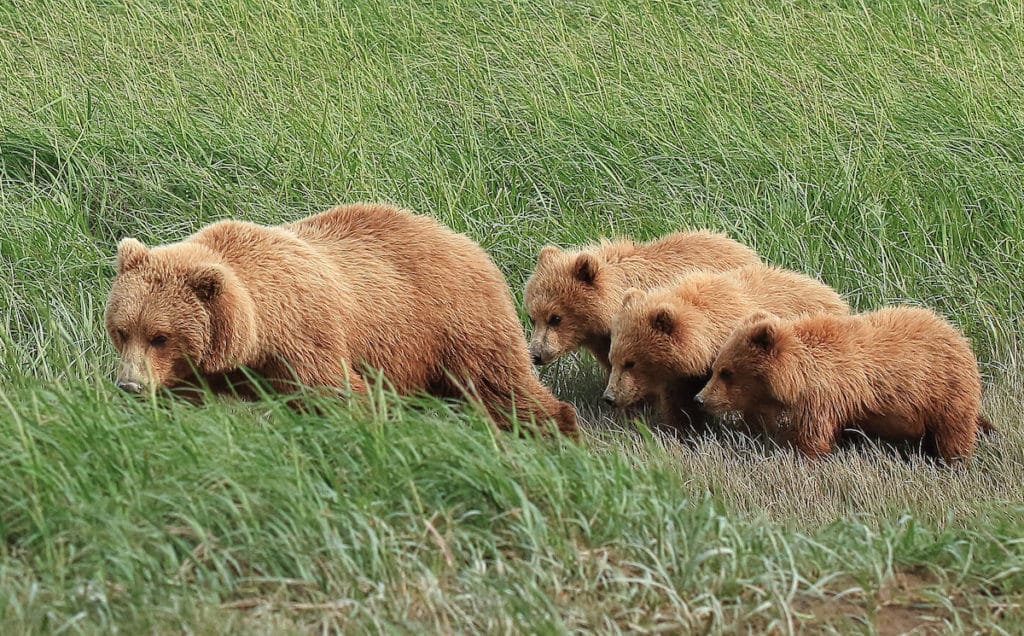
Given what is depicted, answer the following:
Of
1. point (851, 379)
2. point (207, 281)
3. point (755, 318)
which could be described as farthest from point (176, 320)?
point (851, 379)

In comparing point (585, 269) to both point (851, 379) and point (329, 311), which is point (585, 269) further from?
point (329, 311)

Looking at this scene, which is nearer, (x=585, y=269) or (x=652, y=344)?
(x=652, y=344)

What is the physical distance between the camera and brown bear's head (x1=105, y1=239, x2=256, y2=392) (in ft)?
15.7

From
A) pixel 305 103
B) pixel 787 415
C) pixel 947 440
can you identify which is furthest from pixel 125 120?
pixel 947 440

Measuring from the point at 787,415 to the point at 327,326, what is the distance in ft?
6.70

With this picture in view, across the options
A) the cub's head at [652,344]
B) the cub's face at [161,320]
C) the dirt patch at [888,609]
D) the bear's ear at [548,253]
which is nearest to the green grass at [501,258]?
the dirt patch at [888,609]

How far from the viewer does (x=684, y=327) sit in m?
6.09

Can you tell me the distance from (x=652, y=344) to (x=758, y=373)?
52 centimetres

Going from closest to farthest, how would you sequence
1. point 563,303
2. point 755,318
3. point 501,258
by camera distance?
point 755,318
point 563,303
point 501,258

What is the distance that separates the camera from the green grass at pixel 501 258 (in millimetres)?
3996

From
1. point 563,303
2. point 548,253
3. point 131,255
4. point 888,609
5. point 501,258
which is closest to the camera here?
point 888,609

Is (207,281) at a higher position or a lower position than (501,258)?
higher

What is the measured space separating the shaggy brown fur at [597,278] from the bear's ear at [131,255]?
2.17m

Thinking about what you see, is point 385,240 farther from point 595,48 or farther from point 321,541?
point 595,48
